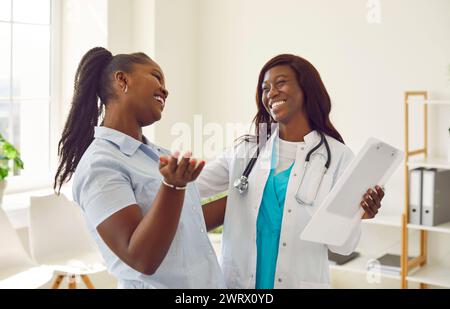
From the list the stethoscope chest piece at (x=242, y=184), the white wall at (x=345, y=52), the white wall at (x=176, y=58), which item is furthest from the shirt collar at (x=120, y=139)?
the white wall at (x=176, y=58)

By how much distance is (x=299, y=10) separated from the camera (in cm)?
341

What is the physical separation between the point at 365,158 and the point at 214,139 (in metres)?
2.70

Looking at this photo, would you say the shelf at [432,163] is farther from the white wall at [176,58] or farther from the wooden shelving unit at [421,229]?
the white wall at [176,58]

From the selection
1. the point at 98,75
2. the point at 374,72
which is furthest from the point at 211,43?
the point at 98,75

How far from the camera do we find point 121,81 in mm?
1168

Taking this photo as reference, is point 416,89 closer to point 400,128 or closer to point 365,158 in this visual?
point 400,128

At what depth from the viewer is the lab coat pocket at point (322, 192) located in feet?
4.79

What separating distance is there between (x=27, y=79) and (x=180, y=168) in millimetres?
2733

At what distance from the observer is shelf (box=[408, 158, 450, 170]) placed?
9.16 ft

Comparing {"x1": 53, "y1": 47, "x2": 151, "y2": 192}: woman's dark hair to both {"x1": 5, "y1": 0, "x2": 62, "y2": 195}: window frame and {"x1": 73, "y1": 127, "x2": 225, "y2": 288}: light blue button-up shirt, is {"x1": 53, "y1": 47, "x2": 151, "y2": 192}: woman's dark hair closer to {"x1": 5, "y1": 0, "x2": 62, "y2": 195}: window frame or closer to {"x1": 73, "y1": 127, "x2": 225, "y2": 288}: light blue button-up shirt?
{"x1": 73, "y1": 127, "x2": 225, "y2": 288}: light blue button-up shirt

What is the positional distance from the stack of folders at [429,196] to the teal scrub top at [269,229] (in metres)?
1.61

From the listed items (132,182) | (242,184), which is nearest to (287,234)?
(242,184)

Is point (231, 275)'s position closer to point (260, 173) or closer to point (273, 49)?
point (260, 173)

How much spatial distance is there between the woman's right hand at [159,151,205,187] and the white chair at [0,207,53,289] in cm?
174
